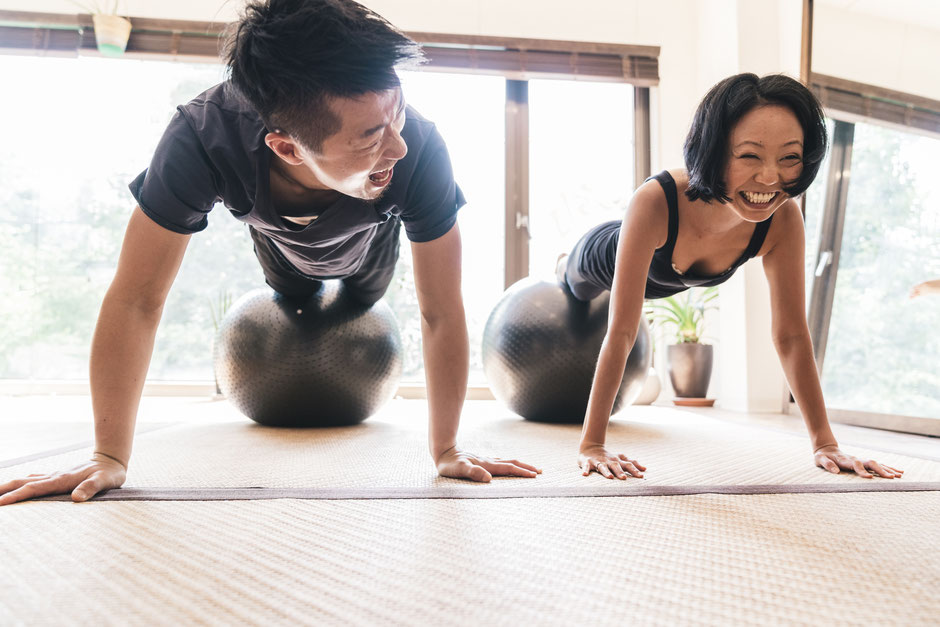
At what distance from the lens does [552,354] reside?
8.47 feet

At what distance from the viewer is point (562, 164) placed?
183 inches

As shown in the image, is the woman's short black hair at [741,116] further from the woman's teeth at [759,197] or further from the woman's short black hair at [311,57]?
the woman's short black hair at [311,57]

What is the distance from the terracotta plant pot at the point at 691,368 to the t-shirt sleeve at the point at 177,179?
333 centimetres

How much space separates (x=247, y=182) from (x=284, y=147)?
15 cm

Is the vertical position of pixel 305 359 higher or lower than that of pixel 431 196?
lower

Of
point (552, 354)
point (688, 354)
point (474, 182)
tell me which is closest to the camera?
point (552, 354)

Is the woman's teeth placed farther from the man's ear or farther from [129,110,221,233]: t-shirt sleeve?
[129,110,221,233]: t-shirt sleeve

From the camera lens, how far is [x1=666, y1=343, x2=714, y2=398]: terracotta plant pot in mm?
3959

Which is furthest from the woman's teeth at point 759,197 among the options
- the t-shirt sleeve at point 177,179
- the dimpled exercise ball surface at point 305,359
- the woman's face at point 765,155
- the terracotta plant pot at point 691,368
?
the terracotta plant pot at point 691,368

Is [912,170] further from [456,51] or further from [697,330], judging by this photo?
[456,51]

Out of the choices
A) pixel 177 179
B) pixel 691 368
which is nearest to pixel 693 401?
pixel 691 368

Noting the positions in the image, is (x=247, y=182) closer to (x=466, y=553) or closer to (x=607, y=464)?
(x=466, y=553)

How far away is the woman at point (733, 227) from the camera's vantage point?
1500 mm

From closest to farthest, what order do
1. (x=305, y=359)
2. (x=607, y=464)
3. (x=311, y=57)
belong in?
(x=311, y=57)
(x=607, y=464)
(x=305, y=359)
